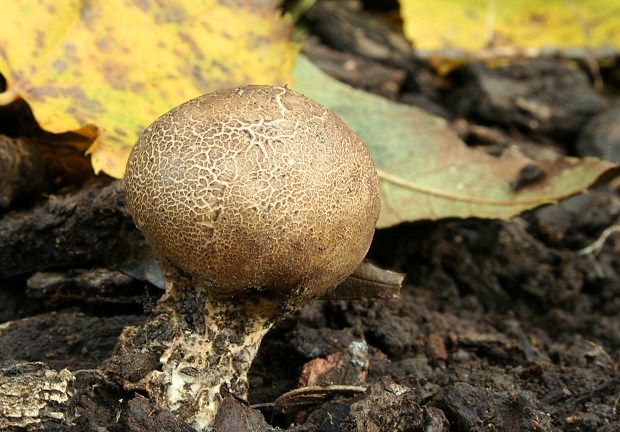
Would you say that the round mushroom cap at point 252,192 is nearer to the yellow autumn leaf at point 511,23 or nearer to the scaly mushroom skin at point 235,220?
the scaly mushroom skin at point 235,220

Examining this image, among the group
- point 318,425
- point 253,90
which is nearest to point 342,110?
point 253,90

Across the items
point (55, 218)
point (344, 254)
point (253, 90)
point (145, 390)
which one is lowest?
point (145, 390)

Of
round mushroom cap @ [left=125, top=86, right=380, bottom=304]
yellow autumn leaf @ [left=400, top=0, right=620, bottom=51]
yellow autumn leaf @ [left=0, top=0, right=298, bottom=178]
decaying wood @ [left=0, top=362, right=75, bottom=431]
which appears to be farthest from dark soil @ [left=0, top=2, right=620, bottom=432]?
yellow autumn leaf @ [left=400, top=0, right=620, bottom=51]

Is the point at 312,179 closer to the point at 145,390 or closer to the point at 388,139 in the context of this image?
the point at 145,390

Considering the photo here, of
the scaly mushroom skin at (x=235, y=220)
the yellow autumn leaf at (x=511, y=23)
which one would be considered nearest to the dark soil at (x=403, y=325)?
the scaly mushroom skin at (x=235, y=220)

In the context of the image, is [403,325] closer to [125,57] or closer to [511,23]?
[125,57]
